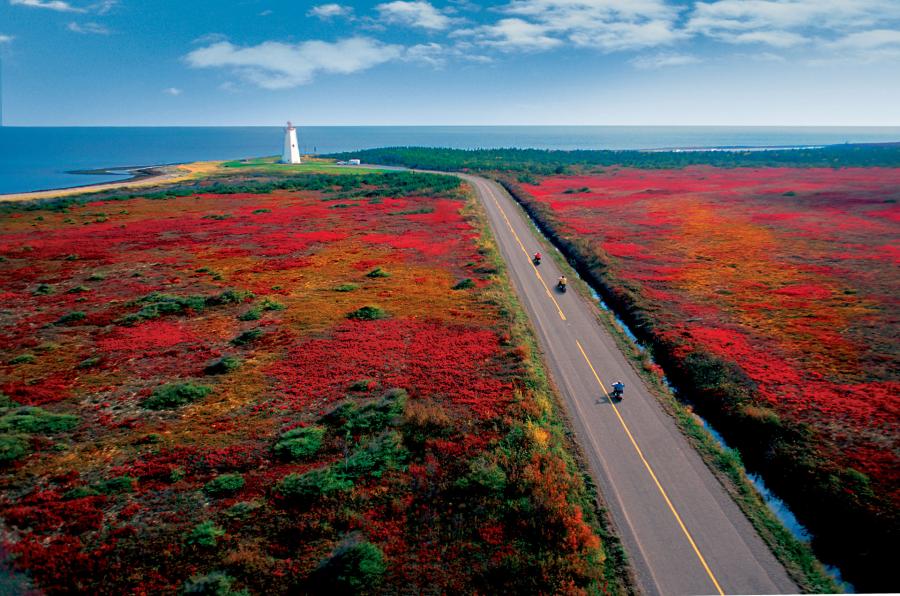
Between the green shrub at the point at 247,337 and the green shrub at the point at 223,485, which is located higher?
the green shrub at the point at 247,337

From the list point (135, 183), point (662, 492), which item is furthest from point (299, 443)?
point (135, 183)

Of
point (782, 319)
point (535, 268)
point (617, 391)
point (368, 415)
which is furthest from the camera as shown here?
point (535, 268)

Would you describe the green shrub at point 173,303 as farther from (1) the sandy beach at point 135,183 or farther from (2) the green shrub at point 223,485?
(1) the sandy beach at point 135,183

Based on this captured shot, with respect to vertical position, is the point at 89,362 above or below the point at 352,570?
above

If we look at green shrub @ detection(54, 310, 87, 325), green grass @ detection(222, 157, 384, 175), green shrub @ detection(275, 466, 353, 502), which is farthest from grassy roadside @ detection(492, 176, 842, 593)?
green grass @ detection(222, 157, 384, 175)

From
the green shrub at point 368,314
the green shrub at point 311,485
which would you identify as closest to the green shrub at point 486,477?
the green shrub at point 311,485

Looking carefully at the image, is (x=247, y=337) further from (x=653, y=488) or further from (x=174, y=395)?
(x=653, y=488)

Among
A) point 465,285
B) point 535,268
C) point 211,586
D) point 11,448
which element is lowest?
point 211,586

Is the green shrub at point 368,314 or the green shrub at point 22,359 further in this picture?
the green shrub at point 368,314
